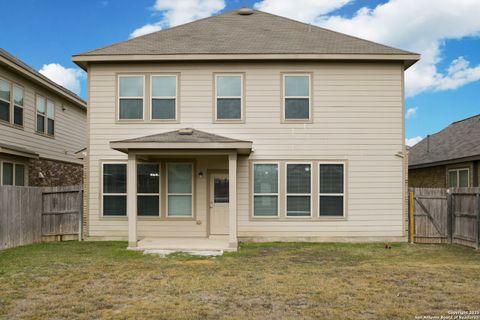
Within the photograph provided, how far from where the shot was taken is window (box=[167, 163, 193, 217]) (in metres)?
12.9

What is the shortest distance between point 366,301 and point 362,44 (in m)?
8.96

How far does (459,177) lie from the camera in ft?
52.5

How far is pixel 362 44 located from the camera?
524 inches

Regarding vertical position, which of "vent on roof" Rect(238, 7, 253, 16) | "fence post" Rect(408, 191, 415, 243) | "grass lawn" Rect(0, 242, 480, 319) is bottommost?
"grass lawn" Rect(0, 242, 480, 319)

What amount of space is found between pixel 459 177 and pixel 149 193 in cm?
1075

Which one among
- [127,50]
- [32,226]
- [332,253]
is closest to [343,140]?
[332,253]

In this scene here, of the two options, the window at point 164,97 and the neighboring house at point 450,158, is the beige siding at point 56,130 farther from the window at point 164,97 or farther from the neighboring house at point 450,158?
the neighboring house at point 450,158

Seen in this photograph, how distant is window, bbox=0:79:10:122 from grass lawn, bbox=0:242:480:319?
15.3 feet

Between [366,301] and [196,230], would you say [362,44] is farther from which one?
[366,301]

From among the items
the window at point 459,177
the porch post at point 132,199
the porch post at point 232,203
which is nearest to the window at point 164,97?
the porch post at point 132,199

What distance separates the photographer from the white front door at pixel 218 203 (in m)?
13.0

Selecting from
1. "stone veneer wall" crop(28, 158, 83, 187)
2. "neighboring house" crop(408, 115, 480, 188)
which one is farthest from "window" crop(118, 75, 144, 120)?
"neighboring house" crop(408, 115, 480, 188)

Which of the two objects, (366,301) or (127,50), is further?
(127,50)

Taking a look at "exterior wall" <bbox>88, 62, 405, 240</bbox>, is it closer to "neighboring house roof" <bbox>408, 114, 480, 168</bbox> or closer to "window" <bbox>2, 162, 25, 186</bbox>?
"window" <bbox>2, 162, 25, 186</bbox>
